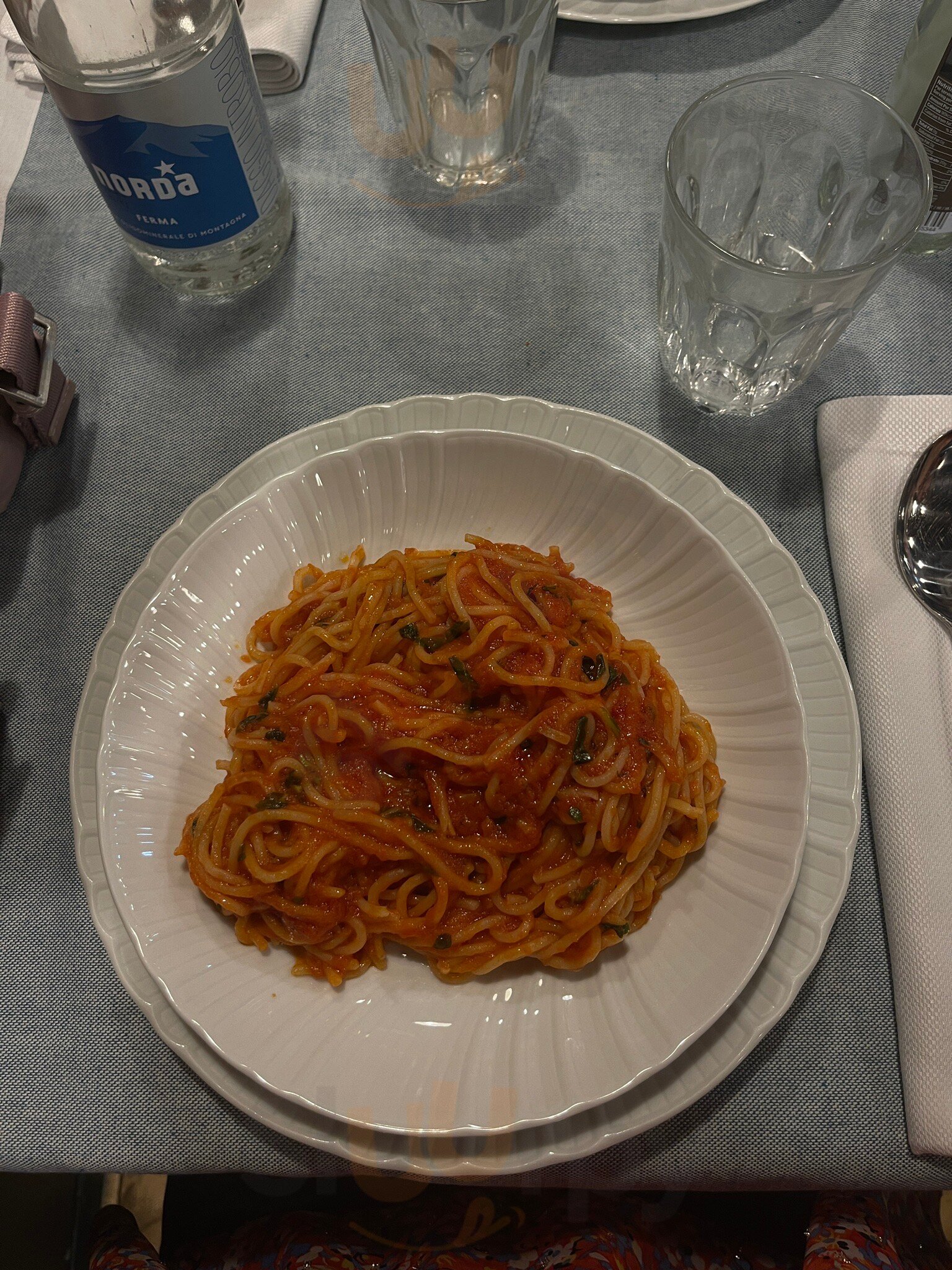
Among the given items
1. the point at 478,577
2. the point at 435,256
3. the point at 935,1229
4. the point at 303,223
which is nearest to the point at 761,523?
the point at 478,577

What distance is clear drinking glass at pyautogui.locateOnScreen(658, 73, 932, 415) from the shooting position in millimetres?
1321

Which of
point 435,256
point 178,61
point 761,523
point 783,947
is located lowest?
point 783,947

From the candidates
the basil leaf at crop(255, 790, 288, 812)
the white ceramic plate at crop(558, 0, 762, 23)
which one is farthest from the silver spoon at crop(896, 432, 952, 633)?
the white ceramic plate at crop(558, 0, 762, 23)

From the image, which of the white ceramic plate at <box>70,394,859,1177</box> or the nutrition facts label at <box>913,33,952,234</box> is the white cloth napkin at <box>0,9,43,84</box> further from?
the nutrition facts label at <box>913,33,952,234</box>

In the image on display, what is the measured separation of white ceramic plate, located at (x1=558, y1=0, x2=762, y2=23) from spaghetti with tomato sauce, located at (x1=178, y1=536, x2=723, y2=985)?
1478mm

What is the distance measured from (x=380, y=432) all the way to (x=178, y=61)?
617 mm

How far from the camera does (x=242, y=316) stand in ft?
5.65

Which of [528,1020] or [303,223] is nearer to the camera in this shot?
[528,1020]

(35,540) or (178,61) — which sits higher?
(178,61)

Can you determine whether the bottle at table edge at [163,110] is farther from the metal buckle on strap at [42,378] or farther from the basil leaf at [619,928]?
the basil leaf at [619,928]

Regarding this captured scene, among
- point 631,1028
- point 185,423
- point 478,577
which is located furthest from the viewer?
point 185,423

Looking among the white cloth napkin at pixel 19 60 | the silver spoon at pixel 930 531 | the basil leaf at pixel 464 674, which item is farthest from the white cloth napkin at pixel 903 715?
the white cloth napkin at pixel 19 60

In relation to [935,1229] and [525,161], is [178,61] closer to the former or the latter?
[525,161]

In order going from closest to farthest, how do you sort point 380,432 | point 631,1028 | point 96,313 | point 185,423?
point 631,1028 → point 380,432 → point 185,423 → point 96,313
